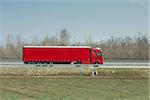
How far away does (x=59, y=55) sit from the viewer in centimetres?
3272

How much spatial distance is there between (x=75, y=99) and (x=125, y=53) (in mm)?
29894

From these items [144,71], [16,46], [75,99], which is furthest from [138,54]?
[75,99]

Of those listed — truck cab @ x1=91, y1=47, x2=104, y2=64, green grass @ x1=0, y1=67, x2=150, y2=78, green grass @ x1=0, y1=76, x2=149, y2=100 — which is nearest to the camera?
green grass @ x1=0, y1=76, x2=149, y2=100

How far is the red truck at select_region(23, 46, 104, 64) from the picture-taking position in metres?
32.6

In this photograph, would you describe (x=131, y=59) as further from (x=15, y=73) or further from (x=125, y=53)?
(x=15, y=73)

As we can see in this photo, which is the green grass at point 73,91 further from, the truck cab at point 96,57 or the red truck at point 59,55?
the truck cab at point 96,57

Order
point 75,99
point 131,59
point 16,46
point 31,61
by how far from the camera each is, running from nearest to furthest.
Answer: point 75,99
point 31,61
point 131,59
point 16,46

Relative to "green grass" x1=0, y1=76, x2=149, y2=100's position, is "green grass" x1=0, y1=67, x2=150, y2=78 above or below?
above

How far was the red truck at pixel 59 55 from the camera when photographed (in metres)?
32.6

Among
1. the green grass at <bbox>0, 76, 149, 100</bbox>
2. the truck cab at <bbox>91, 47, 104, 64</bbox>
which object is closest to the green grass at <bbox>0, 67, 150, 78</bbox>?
the green grass at <bbox>0, 76, 149, 100</bbox>

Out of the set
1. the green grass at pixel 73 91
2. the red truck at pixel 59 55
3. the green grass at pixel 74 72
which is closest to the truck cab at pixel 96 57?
the red truck at pixel 59 55

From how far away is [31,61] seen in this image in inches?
1286

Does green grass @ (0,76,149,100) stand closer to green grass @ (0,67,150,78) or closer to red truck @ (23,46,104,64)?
green grass @ (0,67,150,78)

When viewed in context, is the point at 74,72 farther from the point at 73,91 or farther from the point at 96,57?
the point at 96,57
